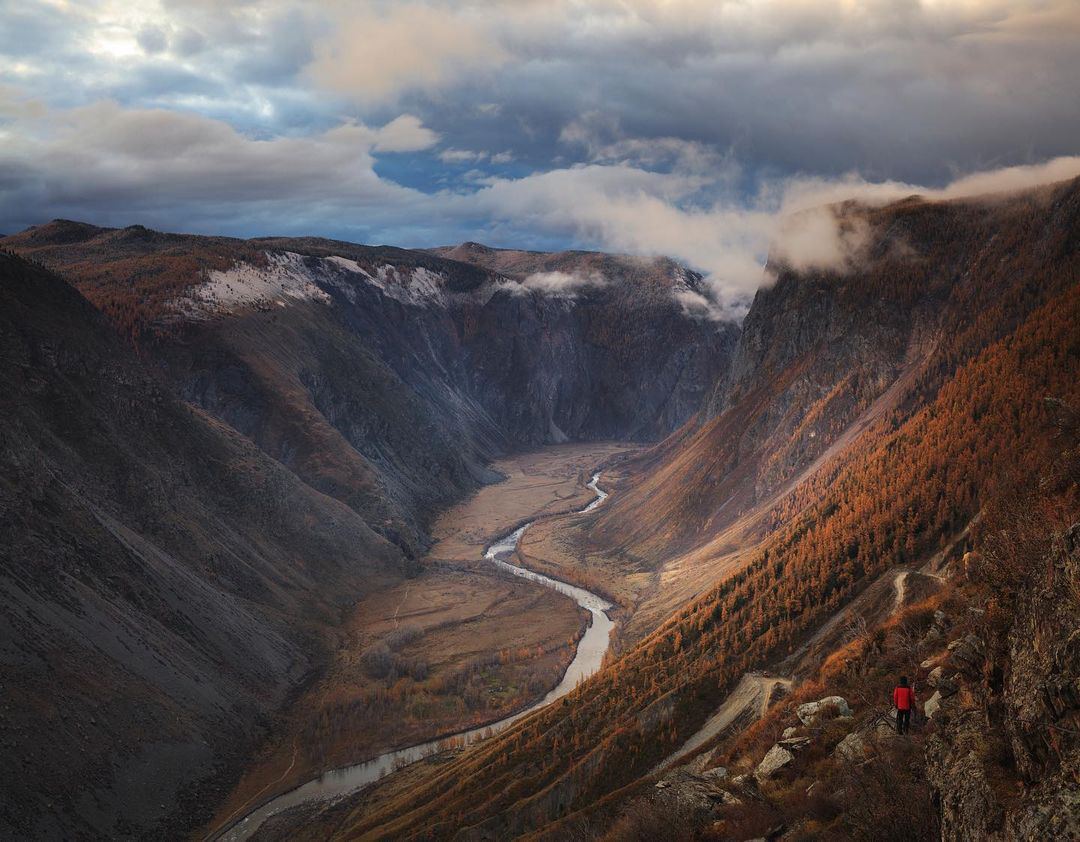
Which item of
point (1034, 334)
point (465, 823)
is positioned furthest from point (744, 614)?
point (1034, 334)

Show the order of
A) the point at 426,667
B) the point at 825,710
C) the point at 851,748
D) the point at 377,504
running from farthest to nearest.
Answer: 1. the point at 377,504
2. the point at 426,667
3. the point at 825,710
4. the point at 851,748

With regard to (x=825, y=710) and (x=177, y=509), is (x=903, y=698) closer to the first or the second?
(x=825, y=710)

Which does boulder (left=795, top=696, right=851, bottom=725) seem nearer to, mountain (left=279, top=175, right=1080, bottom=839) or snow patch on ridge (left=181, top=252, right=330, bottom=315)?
mountain (left=279, top=175, right=1080, bottom=839)

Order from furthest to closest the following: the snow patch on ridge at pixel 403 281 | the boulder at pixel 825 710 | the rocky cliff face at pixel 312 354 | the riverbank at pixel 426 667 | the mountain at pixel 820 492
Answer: the snow patch on ridge at pixel 403 281, the rocky cliff face at pixel 312 354, the riverbank at pixel 426 667, the mountain at pixel 820 492, the boulder at pixel 825 710

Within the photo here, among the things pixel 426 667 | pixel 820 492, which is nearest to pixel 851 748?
pixel 820 492

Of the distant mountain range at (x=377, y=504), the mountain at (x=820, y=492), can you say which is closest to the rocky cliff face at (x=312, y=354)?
the distant mountain range at (x=377, y=504)

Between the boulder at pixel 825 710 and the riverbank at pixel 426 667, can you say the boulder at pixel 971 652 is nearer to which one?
the boulder at pixel 825 710

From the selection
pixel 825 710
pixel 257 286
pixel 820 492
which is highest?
pixel 257 286
